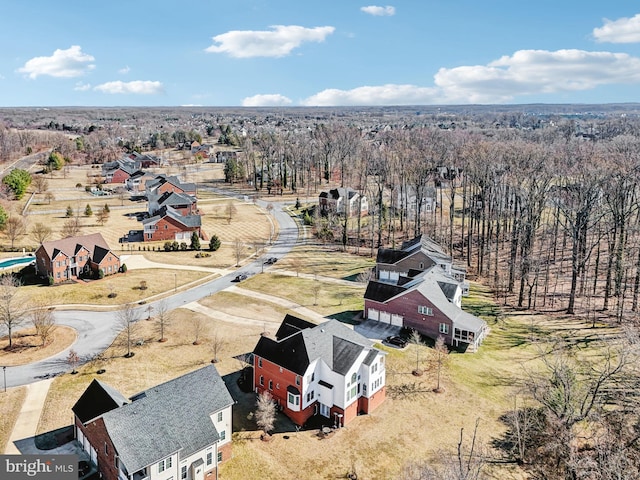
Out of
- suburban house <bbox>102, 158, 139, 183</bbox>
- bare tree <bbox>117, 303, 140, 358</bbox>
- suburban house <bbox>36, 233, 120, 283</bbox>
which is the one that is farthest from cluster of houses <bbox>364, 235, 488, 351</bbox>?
suburban house <bbox>102, 158, 139, 183</bbox>

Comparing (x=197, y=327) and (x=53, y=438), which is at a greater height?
(x=197, y=327)

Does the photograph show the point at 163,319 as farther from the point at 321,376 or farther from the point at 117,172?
the point at 117,172

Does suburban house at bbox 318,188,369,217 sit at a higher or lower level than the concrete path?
higher

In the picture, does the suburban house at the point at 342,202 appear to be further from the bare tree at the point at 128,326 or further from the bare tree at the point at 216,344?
the bare tree at the point at 216,344

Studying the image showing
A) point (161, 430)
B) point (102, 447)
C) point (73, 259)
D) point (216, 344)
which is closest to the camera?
point (161, 430)

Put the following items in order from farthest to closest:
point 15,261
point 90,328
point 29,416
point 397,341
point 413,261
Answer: point 15,261 → point 413,261 → point 90,328 → point 397,341 → point 29,416

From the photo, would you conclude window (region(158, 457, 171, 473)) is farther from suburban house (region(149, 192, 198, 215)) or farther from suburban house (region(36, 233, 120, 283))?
suburban house (region(149, 192, 198, 215))

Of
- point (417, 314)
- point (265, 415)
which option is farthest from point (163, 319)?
point (417, 314)
